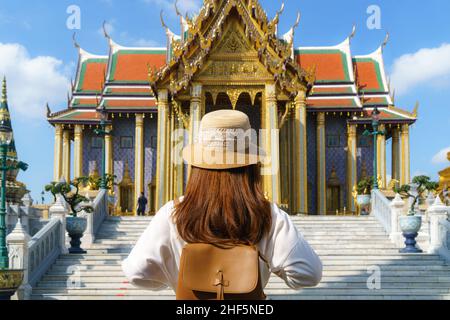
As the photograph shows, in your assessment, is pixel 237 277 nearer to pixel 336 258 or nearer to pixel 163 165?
pixel 336 258

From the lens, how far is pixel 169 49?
26.5m

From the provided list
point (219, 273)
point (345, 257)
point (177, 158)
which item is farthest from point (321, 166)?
point (219, 273)

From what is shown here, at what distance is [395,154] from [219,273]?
2408cm

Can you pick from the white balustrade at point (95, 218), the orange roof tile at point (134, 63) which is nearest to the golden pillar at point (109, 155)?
the orange roof tile at point (134, 63)

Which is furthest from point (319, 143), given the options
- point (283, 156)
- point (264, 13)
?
point (264, 13)

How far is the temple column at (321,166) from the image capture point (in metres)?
23.6

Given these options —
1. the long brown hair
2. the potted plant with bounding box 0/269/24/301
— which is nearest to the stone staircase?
the potted plant with bounding box 0/269/24/301

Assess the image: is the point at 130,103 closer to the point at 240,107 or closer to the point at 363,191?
the point at 240,107

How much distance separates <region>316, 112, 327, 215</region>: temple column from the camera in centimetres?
2362

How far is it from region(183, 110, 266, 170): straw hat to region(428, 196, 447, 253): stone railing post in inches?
431

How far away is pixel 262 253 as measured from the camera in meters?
2.32

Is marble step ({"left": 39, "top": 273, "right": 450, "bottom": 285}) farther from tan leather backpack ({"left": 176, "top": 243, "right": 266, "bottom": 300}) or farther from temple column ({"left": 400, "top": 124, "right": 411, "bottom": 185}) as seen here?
temple column ({"left": 400, "top": 124, "right": 411, "bottom": 185})

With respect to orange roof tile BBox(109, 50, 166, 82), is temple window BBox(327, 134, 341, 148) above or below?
below

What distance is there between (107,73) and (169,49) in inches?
109
